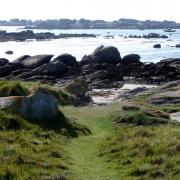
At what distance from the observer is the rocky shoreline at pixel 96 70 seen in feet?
210

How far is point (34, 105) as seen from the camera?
74.4 feet

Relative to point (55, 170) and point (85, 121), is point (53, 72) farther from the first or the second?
point (55, 170)

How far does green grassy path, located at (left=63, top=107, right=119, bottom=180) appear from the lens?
13.6 m

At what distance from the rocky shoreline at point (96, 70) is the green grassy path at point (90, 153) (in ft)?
102

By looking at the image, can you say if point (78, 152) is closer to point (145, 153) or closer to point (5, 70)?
point (145, 153)

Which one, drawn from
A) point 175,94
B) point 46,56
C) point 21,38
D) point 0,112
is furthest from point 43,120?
point 21,38

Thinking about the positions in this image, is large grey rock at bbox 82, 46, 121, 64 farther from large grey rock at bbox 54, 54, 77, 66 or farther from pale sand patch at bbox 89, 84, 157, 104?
pale sand patch at bbox 89, 84, 157, 104

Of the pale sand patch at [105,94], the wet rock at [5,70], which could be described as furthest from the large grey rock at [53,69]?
the pale sand patch at [105,94]

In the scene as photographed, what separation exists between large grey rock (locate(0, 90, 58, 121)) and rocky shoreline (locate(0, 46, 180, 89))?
115 feet

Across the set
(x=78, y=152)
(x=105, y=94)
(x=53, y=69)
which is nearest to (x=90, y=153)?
(x=78, y=152)

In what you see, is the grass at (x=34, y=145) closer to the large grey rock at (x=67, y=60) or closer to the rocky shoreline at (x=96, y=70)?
the rocky shoreline at (x=96, y=70)

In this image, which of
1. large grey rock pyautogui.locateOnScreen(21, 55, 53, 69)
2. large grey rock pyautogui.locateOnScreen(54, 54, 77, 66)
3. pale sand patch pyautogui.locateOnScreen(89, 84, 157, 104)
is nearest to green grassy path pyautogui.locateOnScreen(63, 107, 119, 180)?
pale sand patch pyautogui.locateOnScreen(89, 84, 157, 104)

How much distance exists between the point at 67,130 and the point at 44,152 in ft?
20.9

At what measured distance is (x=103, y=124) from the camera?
1038 inches
